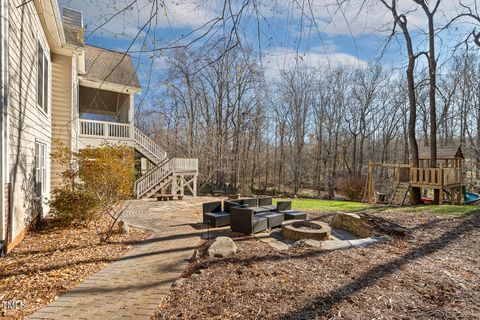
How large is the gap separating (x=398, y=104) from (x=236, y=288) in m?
30.3

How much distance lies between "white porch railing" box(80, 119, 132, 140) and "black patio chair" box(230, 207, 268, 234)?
8.24 meters

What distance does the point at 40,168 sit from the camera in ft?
23.8

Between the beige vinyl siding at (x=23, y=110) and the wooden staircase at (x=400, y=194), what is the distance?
15547 millimetres

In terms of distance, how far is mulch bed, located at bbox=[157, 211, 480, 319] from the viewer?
8.97 feet

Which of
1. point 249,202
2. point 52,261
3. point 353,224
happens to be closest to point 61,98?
point 52,261

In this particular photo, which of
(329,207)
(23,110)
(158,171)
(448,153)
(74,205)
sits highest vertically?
(23,110)

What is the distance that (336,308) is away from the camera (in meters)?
2.73

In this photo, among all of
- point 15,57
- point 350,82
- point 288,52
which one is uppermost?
point 350,82

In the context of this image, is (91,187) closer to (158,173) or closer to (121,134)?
(158,173)

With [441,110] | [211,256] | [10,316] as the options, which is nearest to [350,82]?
[441,110]

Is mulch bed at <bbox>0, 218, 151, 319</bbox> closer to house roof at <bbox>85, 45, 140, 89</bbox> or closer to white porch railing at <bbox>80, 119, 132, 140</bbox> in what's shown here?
white porch railing at <bbox>80, 119, 132, 140</bbox>

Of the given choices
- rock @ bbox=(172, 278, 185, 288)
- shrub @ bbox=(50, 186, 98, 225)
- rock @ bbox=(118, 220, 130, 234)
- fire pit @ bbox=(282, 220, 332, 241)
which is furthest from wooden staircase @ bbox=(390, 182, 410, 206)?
shrub @ bbox=(50, 186, 98, 225)

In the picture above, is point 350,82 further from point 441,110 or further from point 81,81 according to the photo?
point 81,81

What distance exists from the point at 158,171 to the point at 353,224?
992 cm
